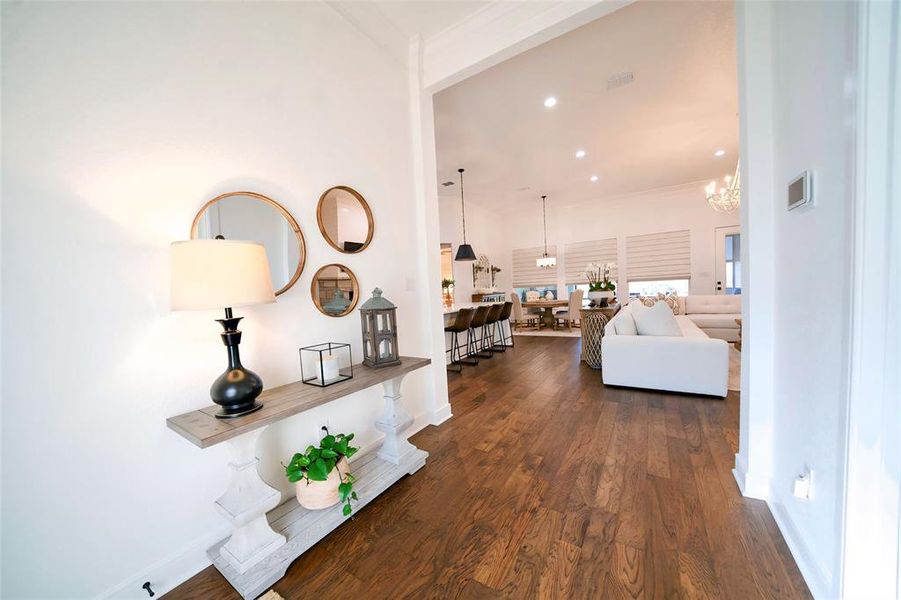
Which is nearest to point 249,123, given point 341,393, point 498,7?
point 341,393

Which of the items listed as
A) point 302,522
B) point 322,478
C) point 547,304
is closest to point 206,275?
point 322,478

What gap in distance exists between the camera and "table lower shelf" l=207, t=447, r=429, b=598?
1.33 meters

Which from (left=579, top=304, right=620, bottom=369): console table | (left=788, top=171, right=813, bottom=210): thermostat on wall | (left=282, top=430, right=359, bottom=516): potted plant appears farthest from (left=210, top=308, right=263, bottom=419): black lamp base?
(left=579, top=304, right=620, bottom=369): console table

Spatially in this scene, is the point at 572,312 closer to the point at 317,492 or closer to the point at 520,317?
the point at 520,317

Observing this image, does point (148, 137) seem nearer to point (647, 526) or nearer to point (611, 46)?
point (647, 526)

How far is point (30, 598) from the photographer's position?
3.65ft

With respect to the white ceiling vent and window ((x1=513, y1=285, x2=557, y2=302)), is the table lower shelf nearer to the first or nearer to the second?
the white ceiling vent

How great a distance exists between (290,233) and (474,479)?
189 centimetres

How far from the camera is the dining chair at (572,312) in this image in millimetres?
7488

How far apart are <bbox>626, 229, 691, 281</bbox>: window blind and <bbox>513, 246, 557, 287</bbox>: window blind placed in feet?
6.15

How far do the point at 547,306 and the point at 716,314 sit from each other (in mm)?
3190

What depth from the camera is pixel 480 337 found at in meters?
5.89

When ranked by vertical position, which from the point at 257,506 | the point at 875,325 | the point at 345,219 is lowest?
the point at 257,506

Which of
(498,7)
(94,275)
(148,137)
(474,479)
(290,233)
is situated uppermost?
(498,7)
